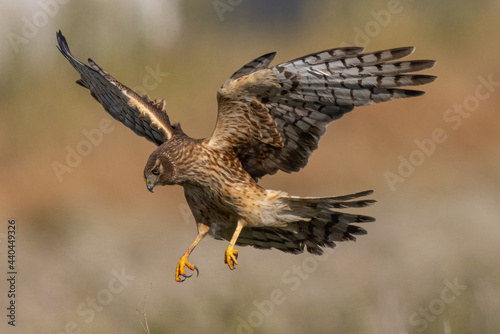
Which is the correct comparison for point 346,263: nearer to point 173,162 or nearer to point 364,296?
point 364,296

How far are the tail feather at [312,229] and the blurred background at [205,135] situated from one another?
3.41 m

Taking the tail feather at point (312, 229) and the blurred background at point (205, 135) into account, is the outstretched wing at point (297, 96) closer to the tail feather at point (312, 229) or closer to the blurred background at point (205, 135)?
the tail feather at point (312, 229)

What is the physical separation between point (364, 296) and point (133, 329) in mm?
2509

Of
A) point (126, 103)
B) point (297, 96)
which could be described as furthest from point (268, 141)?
point (126, 103)

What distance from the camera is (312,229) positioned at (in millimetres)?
6988

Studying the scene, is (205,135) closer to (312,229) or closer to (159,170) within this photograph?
(312,229)

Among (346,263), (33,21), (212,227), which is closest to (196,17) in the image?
(33,21)

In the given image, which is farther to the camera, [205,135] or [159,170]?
[205,135]

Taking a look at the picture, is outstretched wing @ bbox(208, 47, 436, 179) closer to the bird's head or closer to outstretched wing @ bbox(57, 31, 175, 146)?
the bird's head

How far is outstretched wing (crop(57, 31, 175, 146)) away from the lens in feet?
23.0

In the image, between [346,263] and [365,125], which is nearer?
[346,263]

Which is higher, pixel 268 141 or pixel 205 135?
pixel 205 135

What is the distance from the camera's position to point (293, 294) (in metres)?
10.4

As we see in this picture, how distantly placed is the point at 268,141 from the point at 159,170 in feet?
2.65
